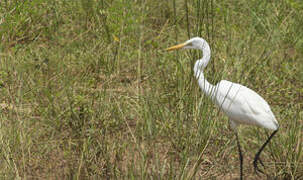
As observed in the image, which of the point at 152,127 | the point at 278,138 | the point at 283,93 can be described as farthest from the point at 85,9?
the point at 152,127

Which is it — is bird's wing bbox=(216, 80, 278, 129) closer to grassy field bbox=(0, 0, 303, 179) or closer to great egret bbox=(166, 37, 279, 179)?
great egret bbox=(166, 37, 279, 179)

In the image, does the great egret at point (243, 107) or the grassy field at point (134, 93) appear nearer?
the grassy field at point (134, 93)

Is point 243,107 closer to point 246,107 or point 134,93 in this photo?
point 246,107

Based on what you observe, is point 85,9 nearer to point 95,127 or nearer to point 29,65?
point 29,65

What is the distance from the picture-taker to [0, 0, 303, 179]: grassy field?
2.37 meters

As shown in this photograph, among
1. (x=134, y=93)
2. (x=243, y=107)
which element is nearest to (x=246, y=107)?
(x=243, y=107)

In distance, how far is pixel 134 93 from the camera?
273cm

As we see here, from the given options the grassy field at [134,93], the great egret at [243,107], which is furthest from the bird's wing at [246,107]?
the grassy field at [134,93]

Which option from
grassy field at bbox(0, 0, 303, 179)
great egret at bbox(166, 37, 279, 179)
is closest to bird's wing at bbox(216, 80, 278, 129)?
great egret at bbox(166, 37, 279, 179)

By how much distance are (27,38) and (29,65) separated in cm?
82

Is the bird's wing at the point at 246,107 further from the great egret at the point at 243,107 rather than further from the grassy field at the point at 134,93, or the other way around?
the grassy field at the point at 134,93

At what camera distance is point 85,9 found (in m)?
4.29

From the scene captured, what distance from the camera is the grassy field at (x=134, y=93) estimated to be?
Answer: 237cm

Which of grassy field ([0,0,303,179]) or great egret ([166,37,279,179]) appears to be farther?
great egret ([166,37,279,179])
